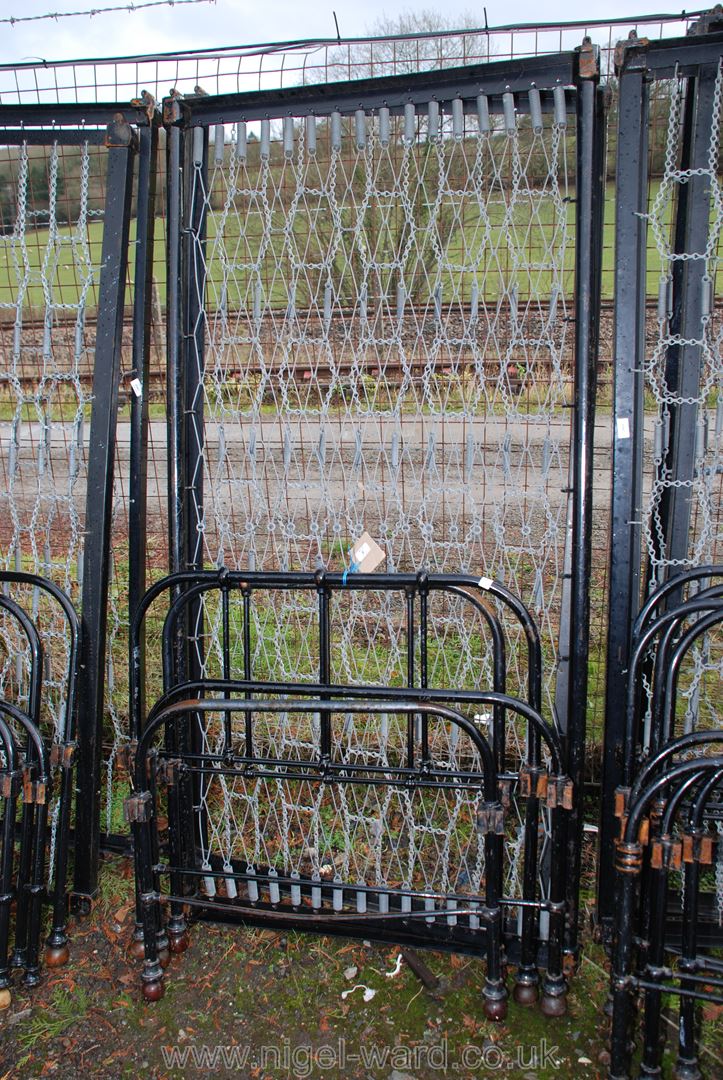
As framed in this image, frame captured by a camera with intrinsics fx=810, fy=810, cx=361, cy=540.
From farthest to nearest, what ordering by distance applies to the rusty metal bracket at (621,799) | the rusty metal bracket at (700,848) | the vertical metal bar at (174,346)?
the vertical metal bar at (174,346) < the rusty metal bracket at (621,799) < the rusty metal bracket at (700,848)

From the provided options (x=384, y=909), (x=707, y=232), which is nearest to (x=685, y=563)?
(x=707, y=232)

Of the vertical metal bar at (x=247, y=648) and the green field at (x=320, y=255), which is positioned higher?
the green field at (x=320, y=255)

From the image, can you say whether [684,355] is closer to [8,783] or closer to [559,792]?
[559,792]

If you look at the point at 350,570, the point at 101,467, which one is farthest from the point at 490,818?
the point at 101,467

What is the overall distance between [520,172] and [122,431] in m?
7.51

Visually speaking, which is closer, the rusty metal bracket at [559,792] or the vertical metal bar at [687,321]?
the rusty metal bracket at [559,792]

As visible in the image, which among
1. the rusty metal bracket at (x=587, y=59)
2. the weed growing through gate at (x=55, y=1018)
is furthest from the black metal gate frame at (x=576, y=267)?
the weed growing through gate at (x=55, y=1018)

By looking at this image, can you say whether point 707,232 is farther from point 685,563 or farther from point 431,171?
point 431,171

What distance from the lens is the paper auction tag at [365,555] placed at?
2.54 metres

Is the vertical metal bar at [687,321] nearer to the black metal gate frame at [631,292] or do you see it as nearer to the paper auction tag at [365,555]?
the black metal gate frame at [631,292]

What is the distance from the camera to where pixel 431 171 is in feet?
12.9

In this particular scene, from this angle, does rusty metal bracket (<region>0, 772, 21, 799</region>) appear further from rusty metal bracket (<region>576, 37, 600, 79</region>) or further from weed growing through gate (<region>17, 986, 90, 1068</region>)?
rusty metal bracket (<region>576, 37, 600, 79</region>)

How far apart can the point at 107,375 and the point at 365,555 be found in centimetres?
108

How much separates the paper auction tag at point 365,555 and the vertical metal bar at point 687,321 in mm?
923
